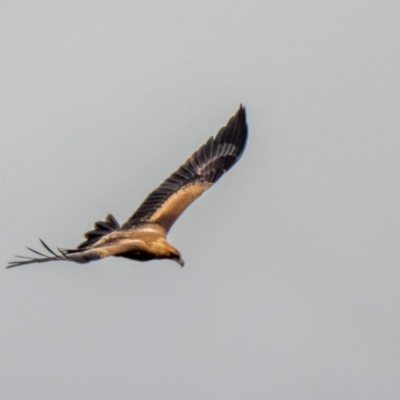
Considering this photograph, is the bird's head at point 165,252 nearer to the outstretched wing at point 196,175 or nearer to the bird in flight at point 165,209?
the bird in flight at point 165,209

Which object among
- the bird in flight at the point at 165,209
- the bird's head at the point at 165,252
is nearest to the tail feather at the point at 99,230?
the bird in flight at the point at 165,209

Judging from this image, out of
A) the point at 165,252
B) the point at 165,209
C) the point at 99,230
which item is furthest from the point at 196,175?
the point at 165,252

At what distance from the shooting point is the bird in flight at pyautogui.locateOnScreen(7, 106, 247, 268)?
1775 cm

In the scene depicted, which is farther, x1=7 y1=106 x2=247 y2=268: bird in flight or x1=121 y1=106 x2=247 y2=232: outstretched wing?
x1=121 y1=106 x2=247 y2=232: outstretched wing

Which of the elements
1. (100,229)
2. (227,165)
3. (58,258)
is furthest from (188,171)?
(58,258)

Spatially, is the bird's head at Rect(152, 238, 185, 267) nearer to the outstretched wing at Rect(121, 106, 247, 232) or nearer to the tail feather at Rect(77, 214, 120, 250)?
the tail feather at Rect(77, 214, 120, 250)

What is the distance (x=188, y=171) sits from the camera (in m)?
21.3

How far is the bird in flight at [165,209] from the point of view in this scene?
17.8 m

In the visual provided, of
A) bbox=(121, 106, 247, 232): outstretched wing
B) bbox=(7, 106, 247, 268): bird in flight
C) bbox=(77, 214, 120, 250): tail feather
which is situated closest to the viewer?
bbox=(7, 106, 247, 268): bird in flight

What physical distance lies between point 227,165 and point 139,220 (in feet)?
7.21

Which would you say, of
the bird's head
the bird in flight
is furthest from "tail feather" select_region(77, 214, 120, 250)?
the bird's head

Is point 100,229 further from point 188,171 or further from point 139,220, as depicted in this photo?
point 188,171

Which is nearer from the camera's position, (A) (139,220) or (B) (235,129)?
(A) (139,220)

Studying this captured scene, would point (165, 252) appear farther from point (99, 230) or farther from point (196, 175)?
point (196, 175)
